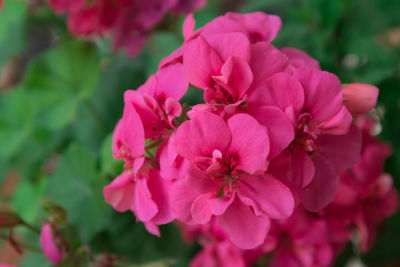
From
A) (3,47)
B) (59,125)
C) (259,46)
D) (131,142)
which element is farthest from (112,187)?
(3,47)

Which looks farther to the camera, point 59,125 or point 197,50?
point 59,125

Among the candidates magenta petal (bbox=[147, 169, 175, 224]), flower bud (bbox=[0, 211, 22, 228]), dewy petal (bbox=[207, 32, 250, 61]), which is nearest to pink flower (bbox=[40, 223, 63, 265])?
flower bud (bbox=[0, 211, 22, 228])

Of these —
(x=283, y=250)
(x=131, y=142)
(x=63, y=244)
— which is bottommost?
(x=283, y=250)

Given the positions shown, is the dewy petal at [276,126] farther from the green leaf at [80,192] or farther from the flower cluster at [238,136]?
the green leaf at [80,192]

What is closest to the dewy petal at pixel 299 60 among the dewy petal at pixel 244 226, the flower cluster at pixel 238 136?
the flower cluster at pixel 238 136

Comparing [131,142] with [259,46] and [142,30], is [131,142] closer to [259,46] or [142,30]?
[259,46]

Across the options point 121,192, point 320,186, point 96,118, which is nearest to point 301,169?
point 320,186

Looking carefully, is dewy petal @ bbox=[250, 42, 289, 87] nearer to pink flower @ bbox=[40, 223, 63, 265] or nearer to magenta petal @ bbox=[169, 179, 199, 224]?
magenta petal @ bbox=[169, 179, 199, 224]

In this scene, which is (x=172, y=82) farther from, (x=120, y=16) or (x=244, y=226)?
(x=120, y=16)
